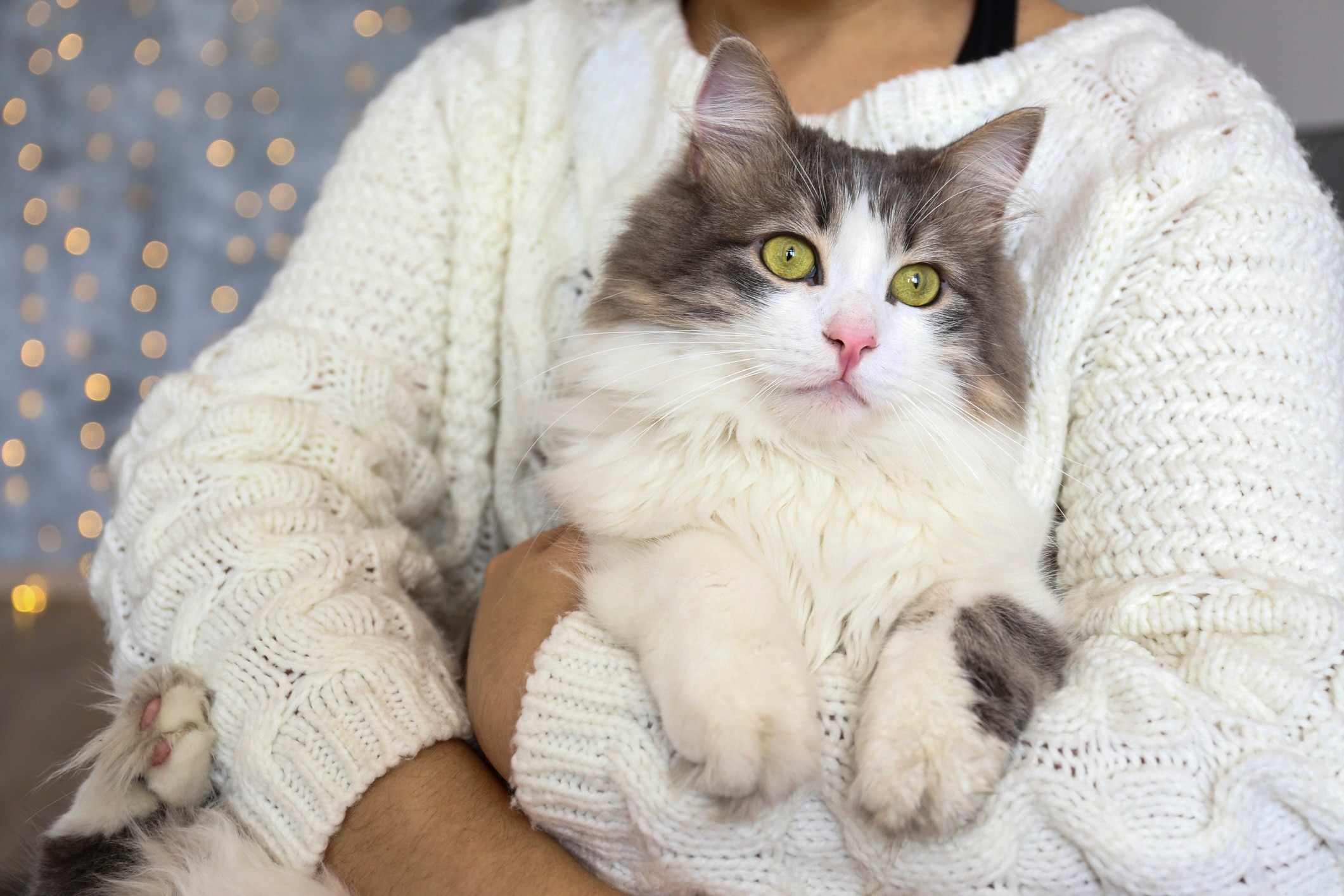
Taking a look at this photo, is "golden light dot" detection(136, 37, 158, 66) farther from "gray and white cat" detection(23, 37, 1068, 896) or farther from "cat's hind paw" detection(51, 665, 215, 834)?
"cat's hind paw" detection(51, 665, 215, 834)

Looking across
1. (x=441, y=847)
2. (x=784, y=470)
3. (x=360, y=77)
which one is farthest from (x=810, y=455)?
(x=360, y=77)

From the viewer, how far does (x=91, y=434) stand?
356 centimetres

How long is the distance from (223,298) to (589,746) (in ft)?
9.92

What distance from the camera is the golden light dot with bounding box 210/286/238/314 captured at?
353 centimetres

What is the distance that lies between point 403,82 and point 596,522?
3.58 ft

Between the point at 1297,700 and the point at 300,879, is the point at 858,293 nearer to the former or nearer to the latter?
the point at 1297,700

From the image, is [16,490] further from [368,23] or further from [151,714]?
[151,714]

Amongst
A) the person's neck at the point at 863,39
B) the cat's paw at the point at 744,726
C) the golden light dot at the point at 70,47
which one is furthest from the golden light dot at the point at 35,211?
the cat's paw at the point at 744,726

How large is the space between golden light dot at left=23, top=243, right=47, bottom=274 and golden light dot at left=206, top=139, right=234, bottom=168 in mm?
724

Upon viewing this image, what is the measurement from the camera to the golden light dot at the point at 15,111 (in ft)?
11.1

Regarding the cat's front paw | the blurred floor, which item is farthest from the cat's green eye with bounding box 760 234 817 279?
the blurred floor

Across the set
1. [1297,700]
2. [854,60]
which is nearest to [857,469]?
[1297,700]

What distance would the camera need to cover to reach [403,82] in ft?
6.18

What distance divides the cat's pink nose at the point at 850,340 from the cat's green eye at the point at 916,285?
16 cm
